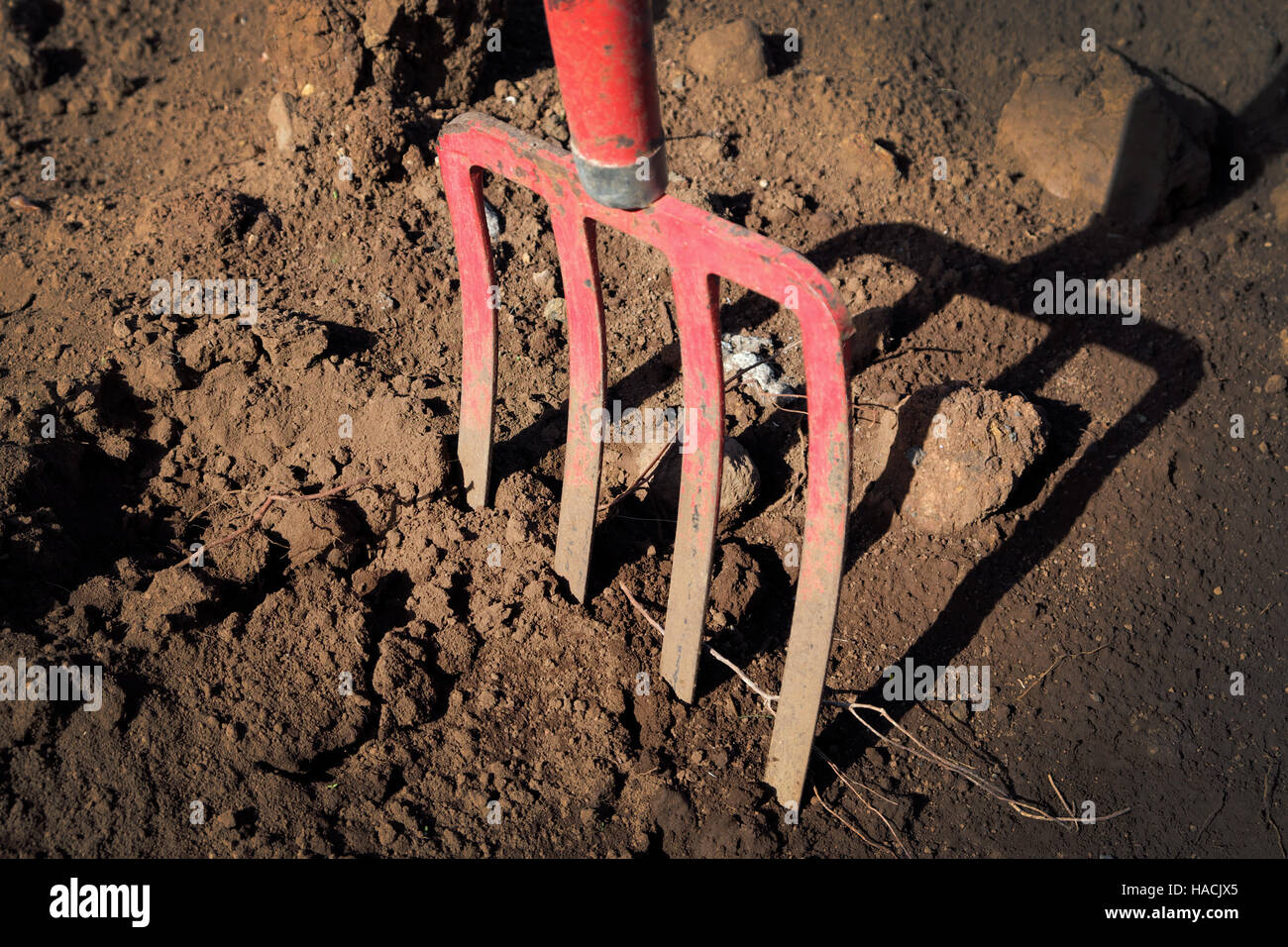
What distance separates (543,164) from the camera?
2.66m

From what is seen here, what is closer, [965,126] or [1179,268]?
[1179,268]

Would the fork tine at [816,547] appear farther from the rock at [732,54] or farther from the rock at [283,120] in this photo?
the rock at [283,120]

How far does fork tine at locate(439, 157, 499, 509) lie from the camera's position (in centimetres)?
297

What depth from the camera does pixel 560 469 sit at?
11.3 feet

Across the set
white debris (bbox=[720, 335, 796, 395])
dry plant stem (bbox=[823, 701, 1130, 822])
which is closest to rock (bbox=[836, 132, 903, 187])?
white debris (bbox=[720, 335, 796, 395])

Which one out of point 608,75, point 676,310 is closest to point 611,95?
point 608,75

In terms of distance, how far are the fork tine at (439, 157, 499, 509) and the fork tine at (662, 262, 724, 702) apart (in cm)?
73

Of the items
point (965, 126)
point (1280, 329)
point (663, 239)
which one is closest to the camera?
point (663, 239)

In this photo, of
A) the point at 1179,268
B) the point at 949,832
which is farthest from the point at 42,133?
the point at 1179,268

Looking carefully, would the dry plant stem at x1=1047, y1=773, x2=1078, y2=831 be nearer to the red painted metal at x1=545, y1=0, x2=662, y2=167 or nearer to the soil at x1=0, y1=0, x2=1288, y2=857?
the soil at x1=0, y1=0, x2=1288, y2=857

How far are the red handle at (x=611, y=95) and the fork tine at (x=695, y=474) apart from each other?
25cm

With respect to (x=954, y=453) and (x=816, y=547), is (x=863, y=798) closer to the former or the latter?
(x=816, y=547)

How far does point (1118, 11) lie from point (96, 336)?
191 inches
